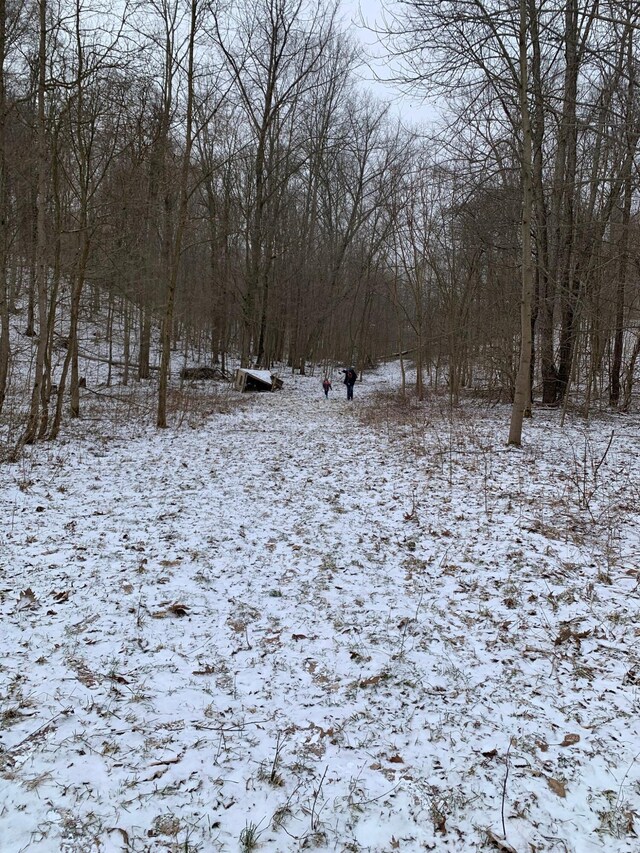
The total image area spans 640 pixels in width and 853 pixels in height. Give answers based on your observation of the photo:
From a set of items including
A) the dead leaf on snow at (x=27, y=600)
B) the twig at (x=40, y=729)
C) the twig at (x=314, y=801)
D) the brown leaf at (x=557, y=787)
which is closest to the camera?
the twig at (x=314, y=801)

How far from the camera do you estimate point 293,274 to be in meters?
30.5

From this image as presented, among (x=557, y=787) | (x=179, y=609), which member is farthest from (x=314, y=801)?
(x=179, y=609)

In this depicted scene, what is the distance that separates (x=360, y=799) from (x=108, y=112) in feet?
41.4

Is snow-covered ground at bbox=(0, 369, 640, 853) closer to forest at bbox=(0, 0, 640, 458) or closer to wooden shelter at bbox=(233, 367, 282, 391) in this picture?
forest at bbox=(0, 0, 640, 458)

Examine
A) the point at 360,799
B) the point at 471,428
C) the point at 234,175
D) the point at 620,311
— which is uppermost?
the point at 234,175

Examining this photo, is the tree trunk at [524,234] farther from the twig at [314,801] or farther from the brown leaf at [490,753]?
the twig at [314,801]

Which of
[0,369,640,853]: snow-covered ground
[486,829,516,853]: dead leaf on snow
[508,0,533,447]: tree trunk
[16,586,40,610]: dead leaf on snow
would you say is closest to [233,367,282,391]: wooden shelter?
[508,0,533,447]: tree trunk

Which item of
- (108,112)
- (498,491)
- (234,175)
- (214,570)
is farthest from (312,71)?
(214,570)

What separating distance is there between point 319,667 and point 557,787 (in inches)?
64.3

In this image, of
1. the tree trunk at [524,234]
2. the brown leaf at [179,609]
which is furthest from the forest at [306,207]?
the brown leaf at [179,609]

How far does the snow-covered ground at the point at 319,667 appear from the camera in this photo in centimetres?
236

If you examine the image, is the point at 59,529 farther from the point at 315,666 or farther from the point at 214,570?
the point at 315,666

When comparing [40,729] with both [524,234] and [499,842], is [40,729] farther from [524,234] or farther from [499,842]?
[524,234]

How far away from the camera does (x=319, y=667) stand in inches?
139
